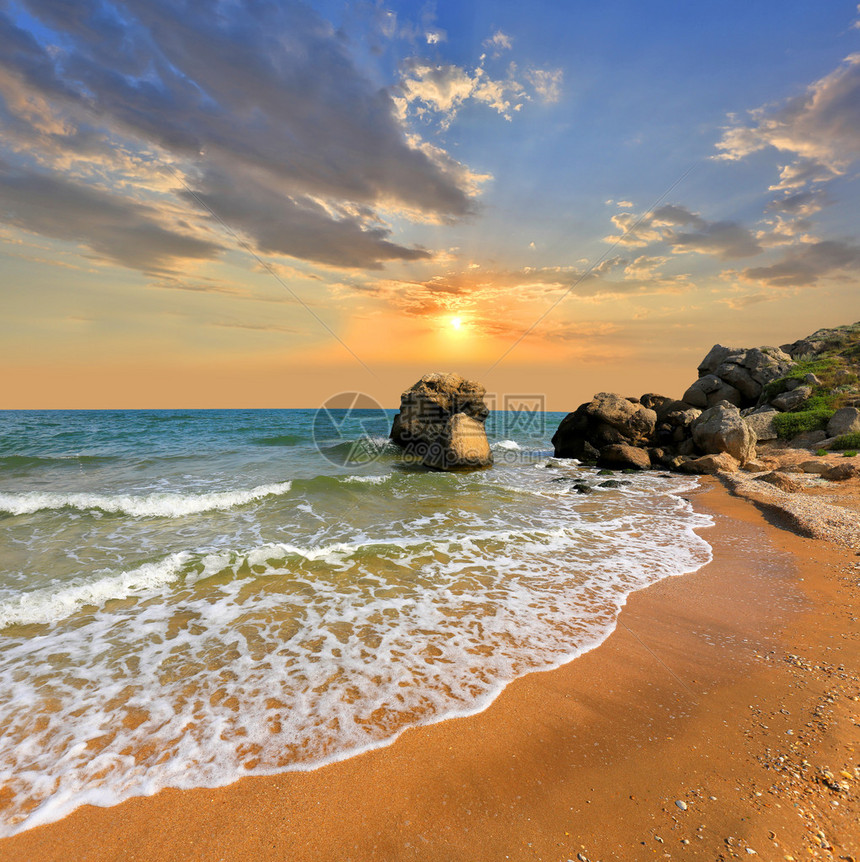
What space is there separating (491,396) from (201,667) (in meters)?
18.6

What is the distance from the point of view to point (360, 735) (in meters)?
3.41

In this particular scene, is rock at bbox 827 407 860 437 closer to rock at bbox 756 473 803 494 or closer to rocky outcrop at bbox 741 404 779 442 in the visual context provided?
rocky outcrop at bbox 741 404 779 442

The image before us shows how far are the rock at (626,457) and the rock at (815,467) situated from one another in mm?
5447

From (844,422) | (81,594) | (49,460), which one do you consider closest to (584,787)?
(81,594)

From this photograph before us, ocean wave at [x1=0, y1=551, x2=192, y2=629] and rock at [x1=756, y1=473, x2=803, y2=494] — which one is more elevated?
rock at [x1=756, y1=473, x2=803, y2=494]

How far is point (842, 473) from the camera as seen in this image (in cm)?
1216

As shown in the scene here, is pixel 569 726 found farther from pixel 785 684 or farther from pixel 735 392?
pixel 735 392

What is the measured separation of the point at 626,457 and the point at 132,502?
62.2ft

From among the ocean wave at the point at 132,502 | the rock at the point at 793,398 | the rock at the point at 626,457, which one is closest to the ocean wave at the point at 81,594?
the ocean wave at the point at 132,502

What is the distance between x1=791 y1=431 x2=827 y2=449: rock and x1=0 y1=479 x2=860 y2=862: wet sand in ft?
59.8

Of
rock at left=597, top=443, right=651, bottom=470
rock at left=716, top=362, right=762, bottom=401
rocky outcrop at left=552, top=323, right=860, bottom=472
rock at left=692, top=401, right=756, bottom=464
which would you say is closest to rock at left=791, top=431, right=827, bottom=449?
rocky outcrop at left=552, top=323, right=860, bottom=472

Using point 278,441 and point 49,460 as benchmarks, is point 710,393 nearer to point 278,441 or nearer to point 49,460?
point 278,441

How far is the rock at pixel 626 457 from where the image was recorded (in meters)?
18.6

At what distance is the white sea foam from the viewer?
128 inches
